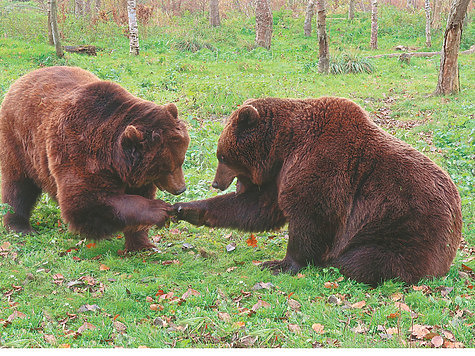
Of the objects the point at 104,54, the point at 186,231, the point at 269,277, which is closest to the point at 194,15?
the point at 104,54

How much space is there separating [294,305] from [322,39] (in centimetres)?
1476

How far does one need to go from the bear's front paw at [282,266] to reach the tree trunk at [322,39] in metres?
13.3

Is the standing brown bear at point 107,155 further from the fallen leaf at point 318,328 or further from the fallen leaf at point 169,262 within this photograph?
the fallen leaf at point 318,328

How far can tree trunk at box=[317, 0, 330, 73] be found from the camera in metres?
17.6

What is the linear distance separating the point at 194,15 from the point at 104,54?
11.4 meters

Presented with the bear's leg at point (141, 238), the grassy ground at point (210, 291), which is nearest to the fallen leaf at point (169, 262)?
the grassy ground at point (210, 291)

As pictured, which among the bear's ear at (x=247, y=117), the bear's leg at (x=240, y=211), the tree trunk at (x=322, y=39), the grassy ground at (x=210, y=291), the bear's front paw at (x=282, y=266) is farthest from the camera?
the tree trunk at (x=322, y=39)

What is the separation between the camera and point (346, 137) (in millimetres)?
5344

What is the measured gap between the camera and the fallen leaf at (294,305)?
4.74 meters

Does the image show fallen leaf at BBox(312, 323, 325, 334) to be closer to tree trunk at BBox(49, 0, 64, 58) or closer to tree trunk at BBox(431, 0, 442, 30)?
tree trunk at BBox(49, 0, 64, 58)

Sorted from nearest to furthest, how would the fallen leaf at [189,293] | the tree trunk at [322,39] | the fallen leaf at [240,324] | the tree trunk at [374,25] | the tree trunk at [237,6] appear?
the fallen leaf at [240,324]
the fallen leaf at [189,293]
the tree trunk at [322,39]
the tree trunk at [374,25]
the tree trunk at [237,6]

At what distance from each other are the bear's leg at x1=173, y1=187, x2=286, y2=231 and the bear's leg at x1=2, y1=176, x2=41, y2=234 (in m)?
2.33

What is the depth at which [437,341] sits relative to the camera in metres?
3.94

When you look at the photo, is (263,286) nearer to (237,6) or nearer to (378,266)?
(378,266)
